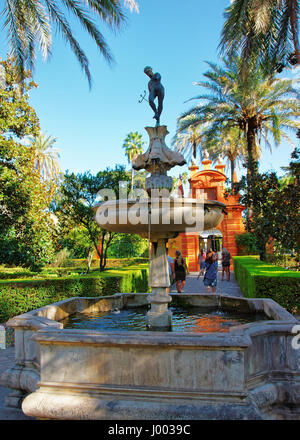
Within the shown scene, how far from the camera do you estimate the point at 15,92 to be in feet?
37.0

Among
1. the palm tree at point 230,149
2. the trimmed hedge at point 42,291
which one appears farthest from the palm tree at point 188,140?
the trimmed hedge at point 42,291

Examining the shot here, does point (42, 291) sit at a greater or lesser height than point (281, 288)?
lesser

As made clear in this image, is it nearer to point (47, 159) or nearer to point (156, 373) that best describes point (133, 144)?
point (47, 159)

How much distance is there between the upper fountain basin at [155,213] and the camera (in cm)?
369

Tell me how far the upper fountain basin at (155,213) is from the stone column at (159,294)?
1.81 ft

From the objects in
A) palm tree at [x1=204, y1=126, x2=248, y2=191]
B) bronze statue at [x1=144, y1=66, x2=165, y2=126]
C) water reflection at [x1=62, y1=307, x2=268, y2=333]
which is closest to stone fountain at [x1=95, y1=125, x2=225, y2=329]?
bronze statue at [x1=144, y1=66, x2=165, y2=126]

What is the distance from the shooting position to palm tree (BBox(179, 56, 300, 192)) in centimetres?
1615

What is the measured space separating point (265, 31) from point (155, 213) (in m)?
9.06

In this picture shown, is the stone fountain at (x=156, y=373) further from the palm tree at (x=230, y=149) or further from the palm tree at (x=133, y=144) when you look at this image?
the palm tree at (x=133, y=144)

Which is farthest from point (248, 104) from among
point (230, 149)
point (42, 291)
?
point (42, 291)

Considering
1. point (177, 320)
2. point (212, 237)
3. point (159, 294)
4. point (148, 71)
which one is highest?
point (148, 71)

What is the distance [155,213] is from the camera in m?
3.70

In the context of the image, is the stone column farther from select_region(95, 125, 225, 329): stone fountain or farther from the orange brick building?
the orange brick building
